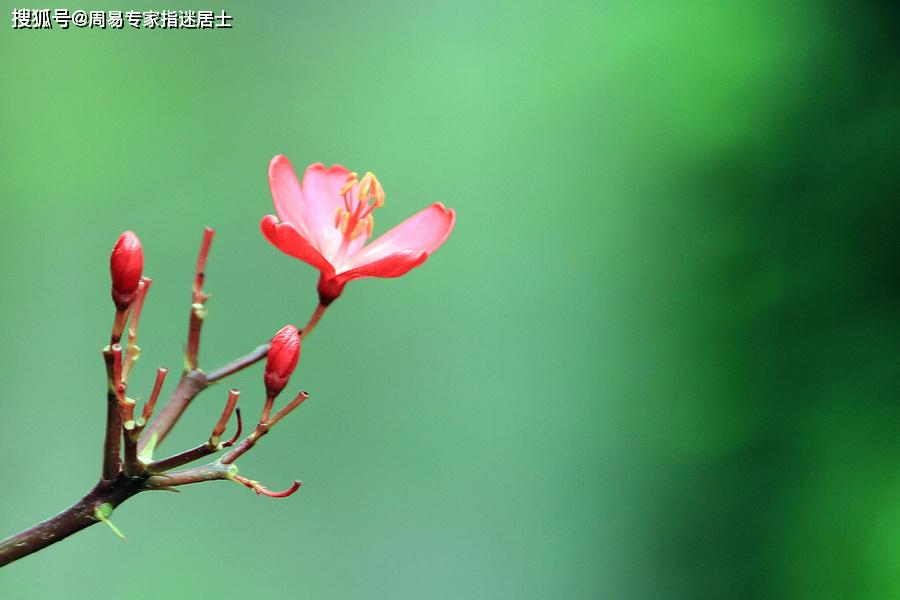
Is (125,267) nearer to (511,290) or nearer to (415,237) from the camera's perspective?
(415,237)

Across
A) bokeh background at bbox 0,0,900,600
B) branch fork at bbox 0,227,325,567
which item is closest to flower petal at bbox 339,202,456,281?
branch fork at bbox 0,227,325,567

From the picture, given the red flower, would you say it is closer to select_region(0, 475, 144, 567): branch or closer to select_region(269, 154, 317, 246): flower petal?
select_region(269, 154, 317, 246): flower petal

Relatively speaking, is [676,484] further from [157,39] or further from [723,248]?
[157,39]

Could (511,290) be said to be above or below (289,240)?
below

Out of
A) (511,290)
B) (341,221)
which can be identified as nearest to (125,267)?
(341,221)

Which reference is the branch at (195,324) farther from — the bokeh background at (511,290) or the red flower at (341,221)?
the bokeh background at (511,290)

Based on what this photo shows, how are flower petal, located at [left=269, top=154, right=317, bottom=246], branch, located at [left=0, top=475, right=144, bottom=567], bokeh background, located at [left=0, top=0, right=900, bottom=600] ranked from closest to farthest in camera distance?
branch, located at [left=0, top=475, right=144, bottom=567]
flower petal, located at [left=269, top=154, right=317, bottom=246]
bokeh background, located at [left=0, top=0, right=900, bottom=600]

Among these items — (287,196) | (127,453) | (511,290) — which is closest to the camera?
(127,453)
